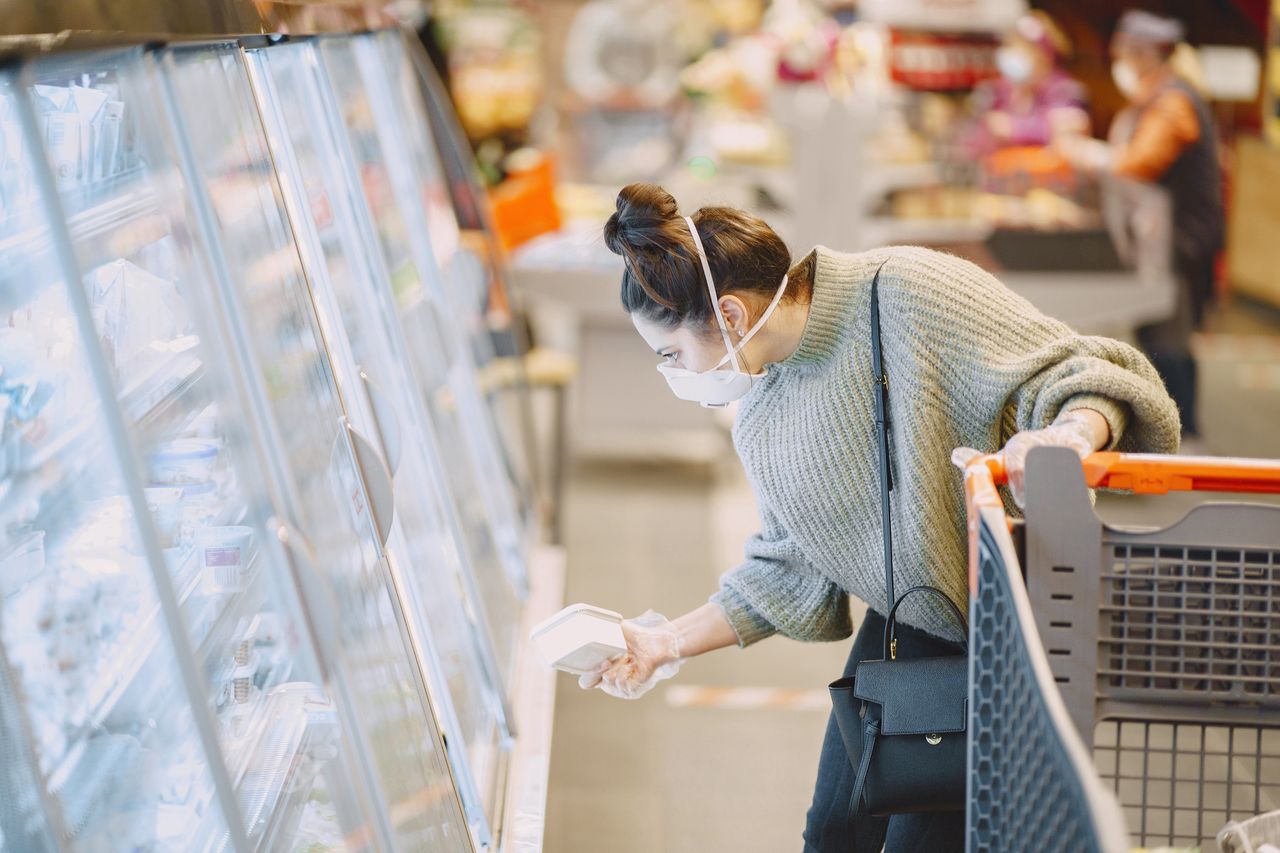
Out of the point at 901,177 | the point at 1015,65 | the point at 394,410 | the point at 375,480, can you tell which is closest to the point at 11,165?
the point at 375,480

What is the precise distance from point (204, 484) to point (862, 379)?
900 mm

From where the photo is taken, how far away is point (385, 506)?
2.19 metres

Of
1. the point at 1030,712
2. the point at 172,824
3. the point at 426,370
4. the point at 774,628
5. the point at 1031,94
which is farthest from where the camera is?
the point at 1031,94

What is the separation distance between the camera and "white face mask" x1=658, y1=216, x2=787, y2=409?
1.88m

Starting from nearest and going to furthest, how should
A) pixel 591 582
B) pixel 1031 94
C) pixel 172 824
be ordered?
pixel 172 824 → pixel 591 582 → pixel 1031 94

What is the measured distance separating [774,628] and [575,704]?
206 cm

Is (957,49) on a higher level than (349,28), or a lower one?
lower

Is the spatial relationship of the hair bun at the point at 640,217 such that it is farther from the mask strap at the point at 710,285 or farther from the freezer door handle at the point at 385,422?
the freezer door handle at the point at 385,422

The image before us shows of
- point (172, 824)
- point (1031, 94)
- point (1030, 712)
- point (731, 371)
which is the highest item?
point (731, 371)

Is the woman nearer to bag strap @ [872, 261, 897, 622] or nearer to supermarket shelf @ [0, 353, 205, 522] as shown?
bag strap @ [872, 261, 897, 622]

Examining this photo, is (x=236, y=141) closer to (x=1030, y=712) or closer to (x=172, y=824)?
(x=172, y=824)

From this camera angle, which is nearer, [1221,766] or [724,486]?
[1221,766]

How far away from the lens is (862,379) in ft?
6.37

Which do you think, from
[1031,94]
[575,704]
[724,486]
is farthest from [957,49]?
[575,704]
